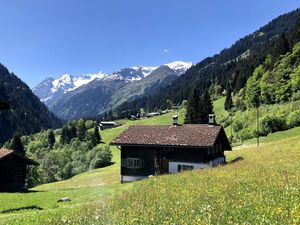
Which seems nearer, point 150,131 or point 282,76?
point 150,131

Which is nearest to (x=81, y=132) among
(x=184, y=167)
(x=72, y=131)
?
(x=72, y=131)

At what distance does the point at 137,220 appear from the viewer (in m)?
11.4

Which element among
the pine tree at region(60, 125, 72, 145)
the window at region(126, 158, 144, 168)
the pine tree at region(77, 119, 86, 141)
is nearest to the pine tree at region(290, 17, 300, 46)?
the pine tree at region(77, 119, 86, 141)

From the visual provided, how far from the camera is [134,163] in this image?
53.4 m

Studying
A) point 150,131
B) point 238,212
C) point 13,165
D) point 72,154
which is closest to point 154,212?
point 238,212

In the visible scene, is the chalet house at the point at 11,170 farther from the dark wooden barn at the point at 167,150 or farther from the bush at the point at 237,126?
the bush at the point at 237,126

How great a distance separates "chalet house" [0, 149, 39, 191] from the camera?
46.0 meters

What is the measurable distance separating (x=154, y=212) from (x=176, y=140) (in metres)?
38.7

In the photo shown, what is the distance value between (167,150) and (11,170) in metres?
18.6

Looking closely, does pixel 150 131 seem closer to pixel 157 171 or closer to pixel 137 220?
pixel 157 171

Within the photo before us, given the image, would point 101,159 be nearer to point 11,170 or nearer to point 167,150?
point 167,150

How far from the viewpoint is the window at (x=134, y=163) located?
53091 millimetres

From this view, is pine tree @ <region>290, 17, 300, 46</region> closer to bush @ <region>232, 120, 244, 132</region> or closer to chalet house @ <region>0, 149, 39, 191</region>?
bush @ <region>232, 120, 244, 132</region>

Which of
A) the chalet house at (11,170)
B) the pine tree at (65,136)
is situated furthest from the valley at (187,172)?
the pine tree at (65,136)
